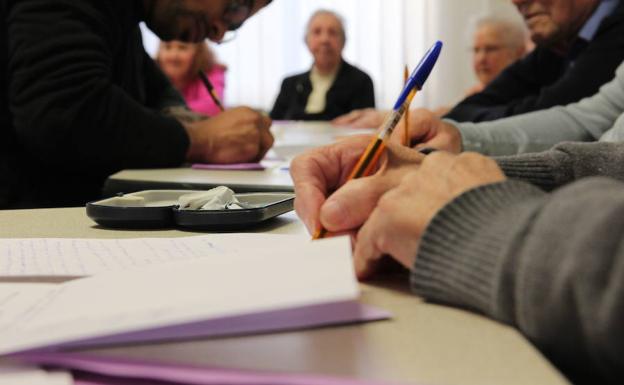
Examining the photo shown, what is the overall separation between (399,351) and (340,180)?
0.33 meters

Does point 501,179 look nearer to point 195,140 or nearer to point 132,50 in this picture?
point 195,140

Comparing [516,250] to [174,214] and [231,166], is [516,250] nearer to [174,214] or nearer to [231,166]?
[174,214]

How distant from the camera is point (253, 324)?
364mm

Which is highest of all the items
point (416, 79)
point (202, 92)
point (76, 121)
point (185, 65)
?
point (416, 79)

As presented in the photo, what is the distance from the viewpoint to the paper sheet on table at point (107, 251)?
20.7 inches

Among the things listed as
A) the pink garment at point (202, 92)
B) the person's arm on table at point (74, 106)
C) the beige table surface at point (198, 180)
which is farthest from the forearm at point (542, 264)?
the pink garment at point (202, 92)

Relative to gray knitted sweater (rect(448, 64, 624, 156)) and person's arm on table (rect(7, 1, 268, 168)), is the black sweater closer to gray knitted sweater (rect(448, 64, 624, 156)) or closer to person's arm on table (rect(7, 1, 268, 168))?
person's arm on table (rect(7, 1, 268, 168))

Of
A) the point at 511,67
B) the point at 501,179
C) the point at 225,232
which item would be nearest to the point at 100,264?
the point at 225,232

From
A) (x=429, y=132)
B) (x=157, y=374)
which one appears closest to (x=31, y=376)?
(x=157, y=374)

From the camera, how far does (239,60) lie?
4.33 m

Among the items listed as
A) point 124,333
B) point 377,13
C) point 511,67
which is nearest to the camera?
point 124,333

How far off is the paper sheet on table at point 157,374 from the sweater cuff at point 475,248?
0.12 m

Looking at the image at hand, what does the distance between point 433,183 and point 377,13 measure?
4010 millimetres

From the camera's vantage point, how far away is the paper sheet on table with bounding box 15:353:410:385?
0.30m
